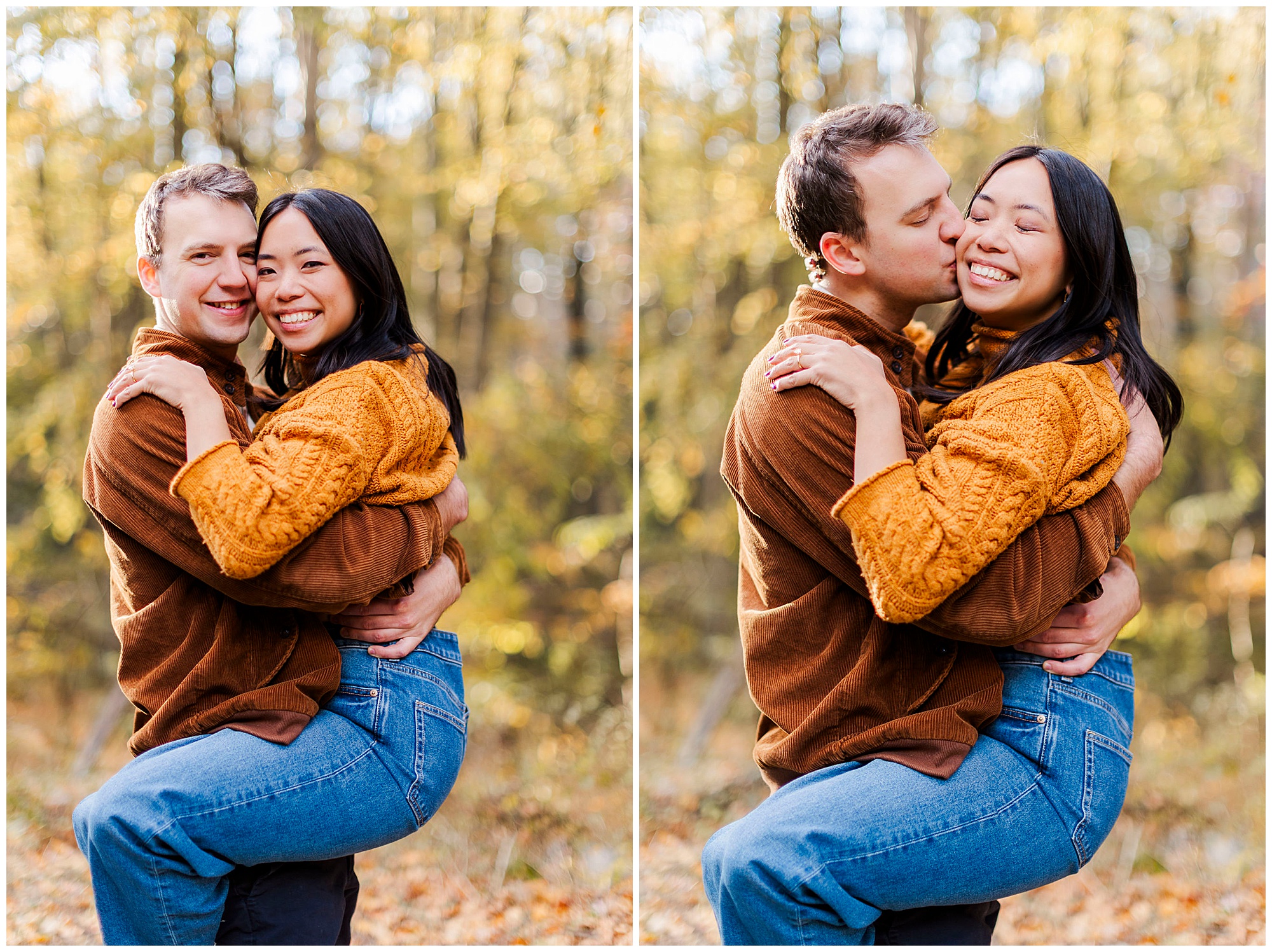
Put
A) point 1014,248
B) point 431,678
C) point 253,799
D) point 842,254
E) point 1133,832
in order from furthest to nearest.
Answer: point 1133,832
point 431,678
point 842,254
point 1014,248
point 253,799

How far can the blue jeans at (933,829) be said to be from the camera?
1.87m

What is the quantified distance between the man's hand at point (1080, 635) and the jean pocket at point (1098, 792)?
144 millimetres

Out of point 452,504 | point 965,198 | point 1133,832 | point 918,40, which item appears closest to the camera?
point 452,504

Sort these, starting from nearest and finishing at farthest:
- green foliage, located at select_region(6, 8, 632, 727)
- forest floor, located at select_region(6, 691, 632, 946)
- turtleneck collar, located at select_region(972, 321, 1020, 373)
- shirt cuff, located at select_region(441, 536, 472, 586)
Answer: turtleneck collar, located at select_region(972, 321, 1020, 373) → shirt cuff, located at select_region(441, 536, 472, 586) → forest floor, located at select_region(6, 691, 632, 946) → green foliage, located at select_region(6, 8, 632, 727)

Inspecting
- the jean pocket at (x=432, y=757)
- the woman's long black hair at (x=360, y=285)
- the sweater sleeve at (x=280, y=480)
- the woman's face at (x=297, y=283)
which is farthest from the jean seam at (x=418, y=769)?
the woman's face at (x=297, y=283)

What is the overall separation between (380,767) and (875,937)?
1.12 m

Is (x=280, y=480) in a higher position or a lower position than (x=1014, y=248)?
lower

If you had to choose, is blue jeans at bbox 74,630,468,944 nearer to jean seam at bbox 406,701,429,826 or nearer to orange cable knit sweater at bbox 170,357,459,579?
jean seam at bbox 406,701,429,826

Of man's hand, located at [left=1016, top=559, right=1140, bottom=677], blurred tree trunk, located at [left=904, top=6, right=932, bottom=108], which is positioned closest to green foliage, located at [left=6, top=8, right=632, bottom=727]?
blurred tree trunk, located at [left=904, top=6, right=932, bottom=108]

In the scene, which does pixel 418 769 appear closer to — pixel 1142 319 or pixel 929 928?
pixel 929 928

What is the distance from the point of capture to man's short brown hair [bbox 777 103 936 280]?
2.11m

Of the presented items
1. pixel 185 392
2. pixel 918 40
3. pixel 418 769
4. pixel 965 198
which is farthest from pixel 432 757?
Result: pixel 965 198

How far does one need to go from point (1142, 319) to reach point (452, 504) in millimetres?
5167

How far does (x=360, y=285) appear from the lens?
7.55ft
